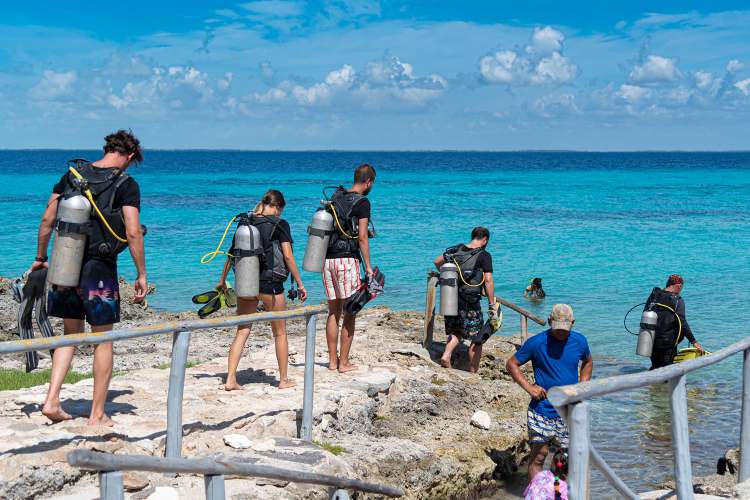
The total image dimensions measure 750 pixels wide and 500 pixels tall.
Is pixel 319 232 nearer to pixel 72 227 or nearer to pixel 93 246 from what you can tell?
pixel 93 246

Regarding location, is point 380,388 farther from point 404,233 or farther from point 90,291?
point 404,233

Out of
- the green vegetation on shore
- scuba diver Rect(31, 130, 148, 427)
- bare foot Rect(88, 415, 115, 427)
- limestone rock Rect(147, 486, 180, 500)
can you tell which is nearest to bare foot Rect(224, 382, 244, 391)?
bare foot Rect(88, 415, 115, 427)

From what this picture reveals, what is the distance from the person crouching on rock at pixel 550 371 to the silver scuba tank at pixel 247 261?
7.39 ft

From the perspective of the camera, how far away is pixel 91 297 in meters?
5.52

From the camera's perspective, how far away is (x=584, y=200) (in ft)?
189

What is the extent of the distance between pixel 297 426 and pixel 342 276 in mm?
1790

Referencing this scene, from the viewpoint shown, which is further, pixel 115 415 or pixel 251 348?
pixel 251 348

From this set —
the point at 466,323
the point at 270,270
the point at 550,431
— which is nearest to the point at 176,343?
the point at 270,270

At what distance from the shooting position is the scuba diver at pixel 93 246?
5383 mm

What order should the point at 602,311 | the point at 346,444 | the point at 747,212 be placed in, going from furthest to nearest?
the point at 747,212
the point at 602,311
the point at 346,444

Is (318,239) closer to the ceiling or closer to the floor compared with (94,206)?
closer to the floor

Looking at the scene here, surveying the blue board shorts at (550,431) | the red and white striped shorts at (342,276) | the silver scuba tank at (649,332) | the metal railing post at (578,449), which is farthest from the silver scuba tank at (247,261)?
the silver scuba tank at (649,332)

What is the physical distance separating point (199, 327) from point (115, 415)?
150 centimetres

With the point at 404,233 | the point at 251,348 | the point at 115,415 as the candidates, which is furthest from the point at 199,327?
the point at 404,233
